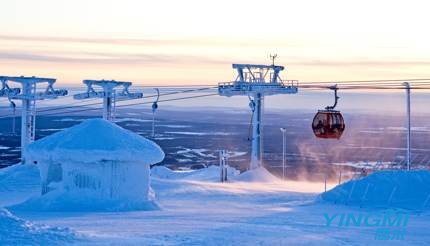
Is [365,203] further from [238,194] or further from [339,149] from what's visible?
[339,149]

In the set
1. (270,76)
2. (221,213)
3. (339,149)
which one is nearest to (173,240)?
(221,213)

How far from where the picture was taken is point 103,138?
29578 millimetres

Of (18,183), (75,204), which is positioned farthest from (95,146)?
(18,183)

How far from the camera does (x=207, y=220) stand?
78.8 feet

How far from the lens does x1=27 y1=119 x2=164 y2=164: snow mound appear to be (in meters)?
28.6

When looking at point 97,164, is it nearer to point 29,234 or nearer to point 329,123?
point 329,123

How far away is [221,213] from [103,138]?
19.0 feet

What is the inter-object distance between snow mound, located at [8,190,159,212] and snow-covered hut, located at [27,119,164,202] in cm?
16

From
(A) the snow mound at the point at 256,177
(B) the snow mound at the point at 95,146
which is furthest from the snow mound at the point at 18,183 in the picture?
(A) the snow mound at the point at 256,177

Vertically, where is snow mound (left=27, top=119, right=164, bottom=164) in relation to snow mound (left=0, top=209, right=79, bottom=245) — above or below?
above

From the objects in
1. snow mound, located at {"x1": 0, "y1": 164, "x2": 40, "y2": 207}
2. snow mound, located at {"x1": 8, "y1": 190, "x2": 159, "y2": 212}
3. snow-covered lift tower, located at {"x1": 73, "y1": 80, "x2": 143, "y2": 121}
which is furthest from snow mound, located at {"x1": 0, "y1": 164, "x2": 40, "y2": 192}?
snow mound, located at {"x1": 8, "y1": 190, "x2": 159, "y2": 212}

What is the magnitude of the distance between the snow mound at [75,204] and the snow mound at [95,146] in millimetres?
1339

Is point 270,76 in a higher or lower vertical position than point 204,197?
higher

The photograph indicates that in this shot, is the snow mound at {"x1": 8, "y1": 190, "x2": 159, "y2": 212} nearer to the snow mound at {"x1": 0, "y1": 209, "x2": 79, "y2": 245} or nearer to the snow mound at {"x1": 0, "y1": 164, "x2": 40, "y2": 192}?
the snow mound at {"x1": 0, "y1": 164, "x2": 40, "y2": 192}
